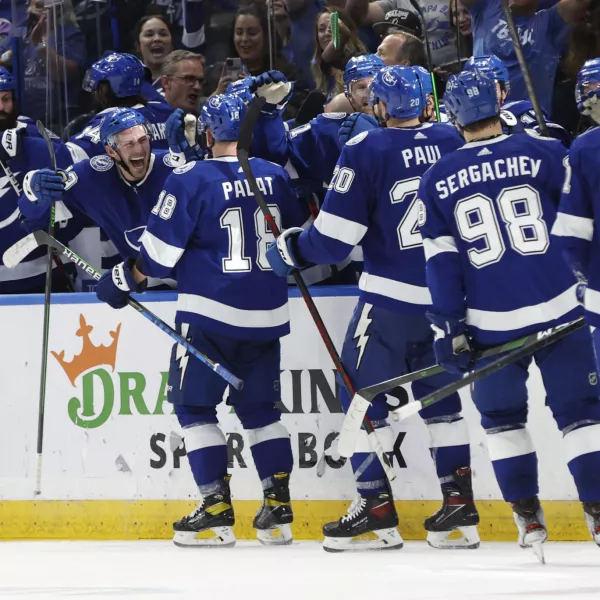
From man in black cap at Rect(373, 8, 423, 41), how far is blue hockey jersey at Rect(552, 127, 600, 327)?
70.1 inches

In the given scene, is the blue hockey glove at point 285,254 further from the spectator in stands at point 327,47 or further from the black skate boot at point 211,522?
the spectator in stands at point 327,47

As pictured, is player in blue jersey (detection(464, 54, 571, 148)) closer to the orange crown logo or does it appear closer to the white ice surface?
the white ice surface

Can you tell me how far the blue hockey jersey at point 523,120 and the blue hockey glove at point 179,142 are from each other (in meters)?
1.04

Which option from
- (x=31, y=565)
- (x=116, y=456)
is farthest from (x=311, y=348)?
(x=31, y=565)

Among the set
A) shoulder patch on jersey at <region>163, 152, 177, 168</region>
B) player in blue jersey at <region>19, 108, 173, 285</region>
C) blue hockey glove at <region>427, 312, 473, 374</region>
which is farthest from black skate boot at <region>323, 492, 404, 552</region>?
shoulder patch on jersey at <region>163, 152, 177, 168</region>

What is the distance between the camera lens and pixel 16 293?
4965 mm

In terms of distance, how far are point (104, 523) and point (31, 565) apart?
593 millimetres

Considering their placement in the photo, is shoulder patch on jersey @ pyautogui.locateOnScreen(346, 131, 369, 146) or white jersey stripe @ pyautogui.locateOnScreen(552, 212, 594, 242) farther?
shoulder patch on jersey @ pyautogui.locateOnScreen(346, 131, 369, 146)

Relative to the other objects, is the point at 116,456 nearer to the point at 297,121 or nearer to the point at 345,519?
the point at 345,519

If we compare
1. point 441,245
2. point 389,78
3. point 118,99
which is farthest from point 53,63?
point 441,245

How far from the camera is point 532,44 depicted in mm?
4684

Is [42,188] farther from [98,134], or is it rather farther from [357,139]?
[357,139]

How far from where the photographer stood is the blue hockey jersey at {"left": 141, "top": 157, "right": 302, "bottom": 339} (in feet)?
13.6

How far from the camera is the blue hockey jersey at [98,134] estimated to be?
498cm
